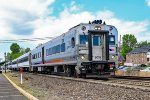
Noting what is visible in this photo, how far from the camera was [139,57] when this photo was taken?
13550 cm

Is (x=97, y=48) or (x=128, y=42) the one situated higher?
(x=128, y=42)

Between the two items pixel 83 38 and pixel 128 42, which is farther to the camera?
pixel 128 42

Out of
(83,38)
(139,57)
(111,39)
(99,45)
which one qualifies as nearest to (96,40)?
(99,45)

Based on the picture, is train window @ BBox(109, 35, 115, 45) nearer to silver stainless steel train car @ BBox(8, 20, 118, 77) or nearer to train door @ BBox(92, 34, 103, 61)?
silver stainless steel train car @ BBox(8, 20, 118, 77)

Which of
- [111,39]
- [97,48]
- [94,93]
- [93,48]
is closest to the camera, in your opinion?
[94,93]

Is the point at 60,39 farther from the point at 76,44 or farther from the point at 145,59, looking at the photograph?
the point at 145,59

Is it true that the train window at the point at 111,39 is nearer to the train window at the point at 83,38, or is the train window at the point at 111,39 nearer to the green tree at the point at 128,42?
the train window at the point at 83,38

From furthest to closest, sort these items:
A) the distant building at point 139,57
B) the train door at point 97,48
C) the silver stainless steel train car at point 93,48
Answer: the distant building at point 139,57 < the train door at point 97,48 < the silver stainless steel train car at point 93,48

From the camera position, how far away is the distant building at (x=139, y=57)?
426 feet

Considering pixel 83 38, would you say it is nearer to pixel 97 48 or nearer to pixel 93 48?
pixel 93 48

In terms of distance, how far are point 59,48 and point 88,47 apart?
769 cm

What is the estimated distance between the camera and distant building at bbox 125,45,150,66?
130 meters

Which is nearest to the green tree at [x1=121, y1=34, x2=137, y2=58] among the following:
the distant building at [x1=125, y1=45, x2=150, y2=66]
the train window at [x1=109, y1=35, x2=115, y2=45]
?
the distant building at [x1=125, y1=45, x2=150, y2=66]

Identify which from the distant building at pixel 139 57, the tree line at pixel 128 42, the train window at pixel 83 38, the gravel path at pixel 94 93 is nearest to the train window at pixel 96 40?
the train window at pixel 83 38
